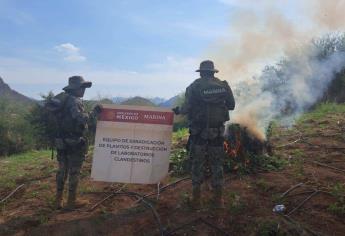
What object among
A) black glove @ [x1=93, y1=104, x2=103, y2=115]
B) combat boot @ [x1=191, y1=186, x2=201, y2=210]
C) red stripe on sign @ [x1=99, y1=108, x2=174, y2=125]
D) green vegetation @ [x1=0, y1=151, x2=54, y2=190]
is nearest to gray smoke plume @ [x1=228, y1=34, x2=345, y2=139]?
red stripe on sign @ [x1=99, y1=108, x2=174, y2=125]

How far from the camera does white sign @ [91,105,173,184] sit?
8.49 meters

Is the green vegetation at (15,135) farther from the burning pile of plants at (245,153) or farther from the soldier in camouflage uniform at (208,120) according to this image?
the soldier in camouflage uniform at (208,120)

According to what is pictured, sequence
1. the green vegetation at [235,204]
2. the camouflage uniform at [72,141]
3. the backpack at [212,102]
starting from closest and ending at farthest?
the green vegetation at [235,204], the backpack at [212,102], the camouflage uniform at [72,141]

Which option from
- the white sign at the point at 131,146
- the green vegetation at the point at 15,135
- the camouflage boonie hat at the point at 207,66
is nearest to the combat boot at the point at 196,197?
the white sign at the point at 131,146

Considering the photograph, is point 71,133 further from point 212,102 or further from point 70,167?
point 212,102

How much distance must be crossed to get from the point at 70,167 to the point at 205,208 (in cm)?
255

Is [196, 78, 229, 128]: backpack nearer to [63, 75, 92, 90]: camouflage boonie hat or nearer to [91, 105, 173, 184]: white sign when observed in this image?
[91, 105, 173, 184]: white sign

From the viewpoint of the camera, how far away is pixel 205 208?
7559 mm

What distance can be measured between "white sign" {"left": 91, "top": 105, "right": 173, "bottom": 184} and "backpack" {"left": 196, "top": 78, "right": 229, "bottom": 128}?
106 cm

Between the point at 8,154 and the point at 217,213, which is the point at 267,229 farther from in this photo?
the point at 8,154

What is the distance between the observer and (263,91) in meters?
11.0

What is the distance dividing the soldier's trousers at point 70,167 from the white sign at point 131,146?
37 cm

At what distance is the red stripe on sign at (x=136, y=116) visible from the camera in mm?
8438

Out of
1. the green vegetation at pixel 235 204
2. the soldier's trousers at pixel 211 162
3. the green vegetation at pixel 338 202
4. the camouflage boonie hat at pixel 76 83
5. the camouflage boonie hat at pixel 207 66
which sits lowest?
the green vegetation at pixel 235 204
